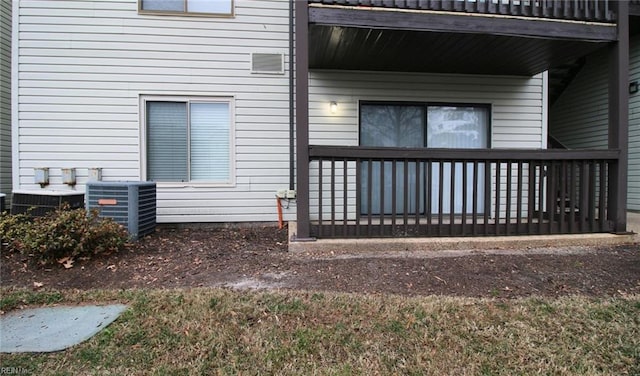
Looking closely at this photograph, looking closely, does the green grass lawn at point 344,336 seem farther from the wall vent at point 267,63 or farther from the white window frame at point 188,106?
the wall vent at point 267,63

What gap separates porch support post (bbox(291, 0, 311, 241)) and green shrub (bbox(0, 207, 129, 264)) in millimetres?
2153

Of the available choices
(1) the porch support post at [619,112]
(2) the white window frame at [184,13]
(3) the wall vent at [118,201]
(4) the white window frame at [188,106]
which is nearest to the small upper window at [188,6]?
(2) the white window frame at [184,13]

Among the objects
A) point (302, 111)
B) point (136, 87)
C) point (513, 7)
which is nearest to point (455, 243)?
point (302, 111)

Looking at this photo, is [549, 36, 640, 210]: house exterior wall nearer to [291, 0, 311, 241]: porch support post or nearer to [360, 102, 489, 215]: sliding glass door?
[360, 102, 489, 215]: sliding glass door

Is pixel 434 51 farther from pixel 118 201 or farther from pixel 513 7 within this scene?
pixel 118 201

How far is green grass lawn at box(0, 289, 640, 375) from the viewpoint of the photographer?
6.95 ft

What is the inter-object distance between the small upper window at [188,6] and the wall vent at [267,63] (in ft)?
2.76

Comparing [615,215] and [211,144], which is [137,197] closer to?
[211,144]

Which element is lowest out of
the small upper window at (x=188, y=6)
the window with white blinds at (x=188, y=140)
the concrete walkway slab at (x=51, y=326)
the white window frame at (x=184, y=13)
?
the concrete walkway slab at (x=51, y=326)

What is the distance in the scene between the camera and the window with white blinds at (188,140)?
600 centimetres

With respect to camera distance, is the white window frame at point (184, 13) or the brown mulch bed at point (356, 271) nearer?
the brown mulch bed at point (356, 271)

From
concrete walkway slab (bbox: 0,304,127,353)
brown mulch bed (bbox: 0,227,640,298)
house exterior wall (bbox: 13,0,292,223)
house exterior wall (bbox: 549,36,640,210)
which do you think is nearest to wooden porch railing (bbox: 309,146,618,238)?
brown mulch bed (bbox: 0,227,640,298)

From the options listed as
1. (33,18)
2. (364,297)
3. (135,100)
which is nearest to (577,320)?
(364,297)

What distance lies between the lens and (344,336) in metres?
2.42
